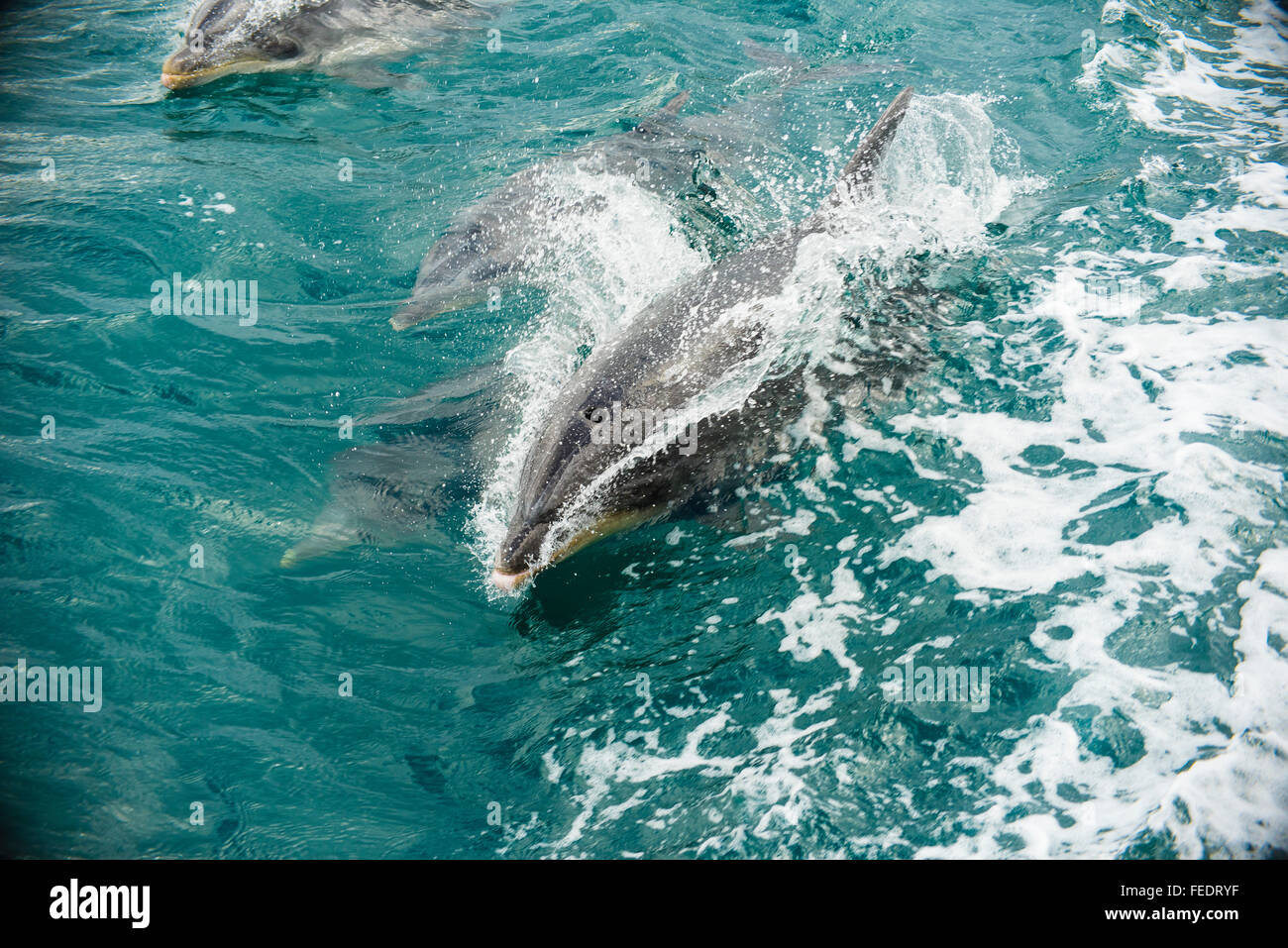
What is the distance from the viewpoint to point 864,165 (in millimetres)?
9133

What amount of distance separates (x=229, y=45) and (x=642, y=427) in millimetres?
11739

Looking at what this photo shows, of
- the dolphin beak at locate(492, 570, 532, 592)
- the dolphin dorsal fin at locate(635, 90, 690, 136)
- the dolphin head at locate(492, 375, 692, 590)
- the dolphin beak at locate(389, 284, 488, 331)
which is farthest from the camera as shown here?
the dolphin dorsal fin at locate(635, 90, 690, 136)

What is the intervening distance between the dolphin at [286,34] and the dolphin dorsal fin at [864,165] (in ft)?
32.8

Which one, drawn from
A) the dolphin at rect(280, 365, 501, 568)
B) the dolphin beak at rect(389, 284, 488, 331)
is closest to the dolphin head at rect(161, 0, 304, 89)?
the dolphin beak at rect(389, 284, 488, 331)

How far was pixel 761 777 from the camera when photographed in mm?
5461

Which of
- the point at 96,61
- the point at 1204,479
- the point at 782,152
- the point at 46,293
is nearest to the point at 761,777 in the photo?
the point at 1204,479

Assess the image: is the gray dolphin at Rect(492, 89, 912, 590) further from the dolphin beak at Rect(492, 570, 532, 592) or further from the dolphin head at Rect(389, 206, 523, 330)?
the dolphin head at Rect(389, 206, 523, 330)

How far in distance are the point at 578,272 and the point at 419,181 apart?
3.47m

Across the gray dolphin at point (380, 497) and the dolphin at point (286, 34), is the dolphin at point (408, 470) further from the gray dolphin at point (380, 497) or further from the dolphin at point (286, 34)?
the dolphin at point (286, 34)

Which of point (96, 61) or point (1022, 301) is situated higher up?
point (96, 61)

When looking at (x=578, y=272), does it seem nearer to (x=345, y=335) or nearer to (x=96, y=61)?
(x=345, y=335)

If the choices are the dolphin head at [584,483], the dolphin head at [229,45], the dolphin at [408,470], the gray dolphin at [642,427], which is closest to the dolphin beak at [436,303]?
the dolphin at [408,470]

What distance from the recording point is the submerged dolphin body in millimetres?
10094

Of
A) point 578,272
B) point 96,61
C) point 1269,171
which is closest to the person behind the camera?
point 578,272
